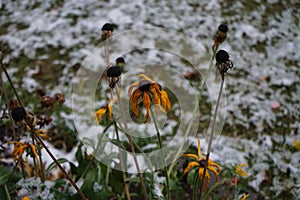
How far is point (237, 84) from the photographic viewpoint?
247cm

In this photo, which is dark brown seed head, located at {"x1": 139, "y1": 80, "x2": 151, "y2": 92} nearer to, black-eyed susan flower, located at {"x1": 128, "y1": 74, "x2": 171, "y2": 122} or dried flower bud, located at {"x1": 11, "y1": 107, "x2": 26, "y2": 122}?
black-eyed susan flower, located at {"x1": 128, "y1": 74, "x2": 171, "y2": 122}

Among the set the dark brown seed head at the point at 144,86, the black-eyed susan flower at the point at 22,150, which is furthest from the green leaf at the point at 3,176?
the dark brown seed head at the point at 144,86

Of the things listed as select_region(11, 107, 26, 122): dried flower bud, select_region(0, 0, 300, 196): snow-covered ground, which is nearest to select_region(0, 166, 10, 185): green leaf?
select_region(11, 107, 26, 122): dried flower bud

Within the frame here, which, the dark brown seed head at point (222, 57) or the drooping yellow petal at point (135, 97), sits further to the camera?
the drooping yellow petal at point (135, 97)

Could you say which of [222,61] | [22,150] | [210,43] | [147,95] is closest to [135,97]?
[147,95]

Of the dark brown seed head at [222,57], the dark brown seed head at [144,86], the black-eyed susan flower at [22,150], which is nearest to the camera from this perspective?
the dark brown seed head at [222,57]

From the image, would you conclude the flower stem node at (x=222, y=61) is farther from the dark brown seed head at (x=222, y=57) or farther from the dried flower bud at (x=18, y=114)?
the dried flower bud at (x=18, y=114)

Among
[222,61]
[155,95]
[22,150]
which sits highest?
[222,61]

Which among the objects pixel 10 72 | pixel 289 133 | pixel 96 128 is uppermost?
pixel 10 72

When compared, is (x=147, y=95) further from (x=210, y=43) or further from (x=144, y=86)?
(x=210, y=43)

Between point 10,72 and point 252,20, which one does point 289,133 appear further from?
point 10,72

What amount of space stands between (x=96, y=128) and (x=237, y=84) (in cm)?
93

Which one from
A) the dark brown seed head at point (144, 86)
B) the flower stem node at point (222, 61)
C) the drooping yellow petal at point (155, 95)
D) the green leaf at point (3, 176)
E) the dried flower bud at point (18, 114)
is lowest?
the green leaf at point (3, 176)

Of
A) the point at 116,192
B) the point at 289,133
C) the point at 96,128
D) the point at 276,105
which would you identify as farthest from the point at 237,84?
the point at 116,192
